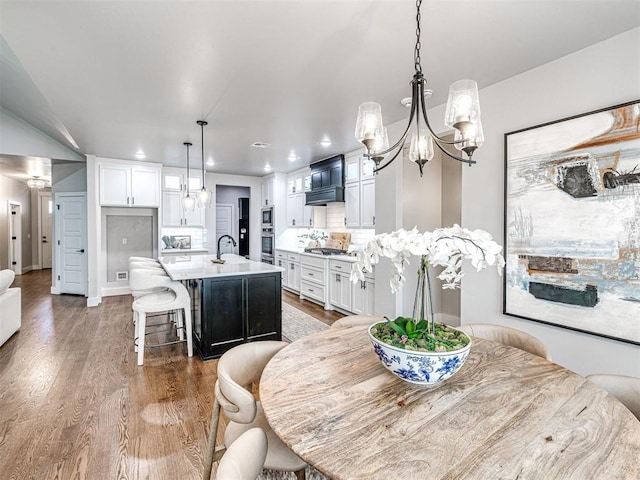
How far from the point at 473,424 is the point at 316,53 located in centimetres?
226

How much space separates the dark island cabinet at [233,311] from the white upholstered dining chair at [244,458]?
2418 millimetres

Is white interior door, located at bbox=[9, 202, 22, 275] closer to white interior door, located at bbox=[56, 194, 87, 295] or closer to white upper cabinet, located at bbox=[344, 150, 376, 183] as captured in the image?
white interior door, located at bbox=[56, 194, 87, 295]

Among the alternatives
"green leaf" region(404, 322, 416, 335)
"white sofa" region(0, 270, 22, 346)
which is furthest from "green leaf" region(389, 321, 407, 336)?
"white sofa" region(0, 270, 22, 346)

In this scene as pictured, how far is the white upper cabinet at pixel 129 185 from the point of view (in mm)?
5617

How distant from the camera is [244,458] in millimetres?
913

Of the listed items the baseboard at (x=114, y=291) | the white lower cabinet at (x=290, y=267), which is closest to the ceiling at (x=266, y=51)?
the white lower cabinet at (x=290, y=267)

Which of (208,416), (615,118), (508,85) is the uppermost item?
(508,85)

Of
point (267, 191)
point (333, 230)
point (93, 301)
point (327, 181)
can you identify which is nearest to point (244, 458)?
point (327, 181)

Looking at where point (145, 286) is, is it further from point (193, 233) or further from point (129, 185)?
point (193, 233)

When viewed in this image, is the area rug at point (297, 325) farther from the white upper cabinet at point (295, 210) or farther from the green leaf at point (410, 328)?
the green leaf at point (410, 328)

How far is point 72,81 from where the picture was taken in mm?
2662

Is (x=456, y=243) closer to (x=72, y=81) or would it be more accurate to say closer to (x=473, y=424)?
(x=473, y=424)

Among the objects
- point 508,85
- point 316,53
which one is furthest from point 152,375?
point 508,85

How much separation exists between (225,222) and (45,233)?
5.98 metres
